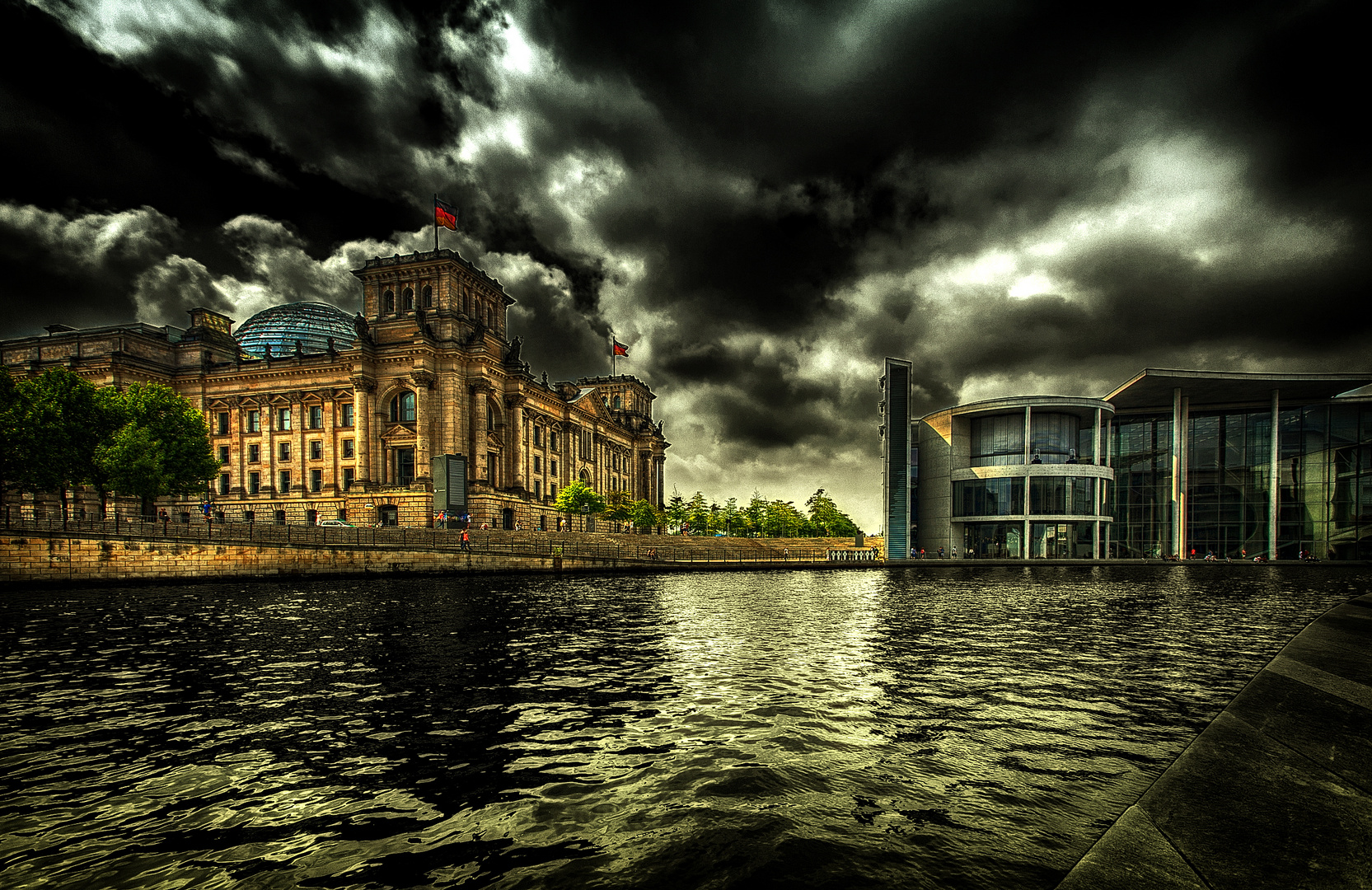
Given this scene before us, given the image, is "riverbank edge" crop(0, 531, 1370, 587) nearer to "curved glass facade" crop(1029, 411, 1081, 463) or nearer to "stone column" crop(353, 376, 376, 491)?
"stone column" crop(353, 376, 376, 491)

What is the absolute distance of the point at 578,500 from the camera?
3260 inches

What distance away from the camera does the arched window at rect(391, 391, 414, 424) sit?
7288 centimetres

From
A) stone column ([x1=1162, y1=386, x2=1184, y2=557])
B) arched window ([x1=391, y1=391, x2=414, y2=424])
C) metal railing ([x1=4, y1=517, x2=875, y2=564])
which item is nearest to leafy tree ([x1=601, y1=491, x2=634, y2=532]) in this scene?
metal railing ([x1=4, y1=517, x2=875, y2=564])

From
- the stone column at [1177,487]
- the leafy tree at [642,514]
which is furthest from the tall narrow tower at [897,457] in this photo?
the leafy tree at [642,514]

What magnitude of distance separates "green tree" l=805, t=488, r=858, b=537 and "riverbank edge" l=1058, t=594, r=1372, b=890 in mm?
119983

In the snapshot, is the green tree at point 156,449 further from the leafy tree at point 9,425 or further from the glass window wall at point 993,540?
the glass window wall at point 993,540

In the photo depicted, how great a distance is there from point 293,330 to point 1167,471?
4920 inches

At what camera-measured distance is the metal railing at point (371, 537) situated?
37688 mm

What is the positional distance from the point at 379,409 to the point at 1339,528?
11435cm

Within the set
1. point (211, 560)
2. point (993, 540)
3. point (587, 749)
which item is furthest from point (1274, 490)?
point (211, 560)

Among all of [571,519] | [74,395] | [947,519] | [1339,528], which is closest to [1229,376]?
[1339,528]

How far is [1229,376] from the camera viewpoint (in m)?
70.9

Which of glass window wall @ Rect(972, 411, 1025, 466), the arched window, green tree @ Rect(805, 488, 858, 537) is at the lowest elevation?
green tree @ Rect(805, 488, 858, 537)

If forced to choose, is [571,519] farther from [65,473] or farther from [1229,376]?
[1229,376]
